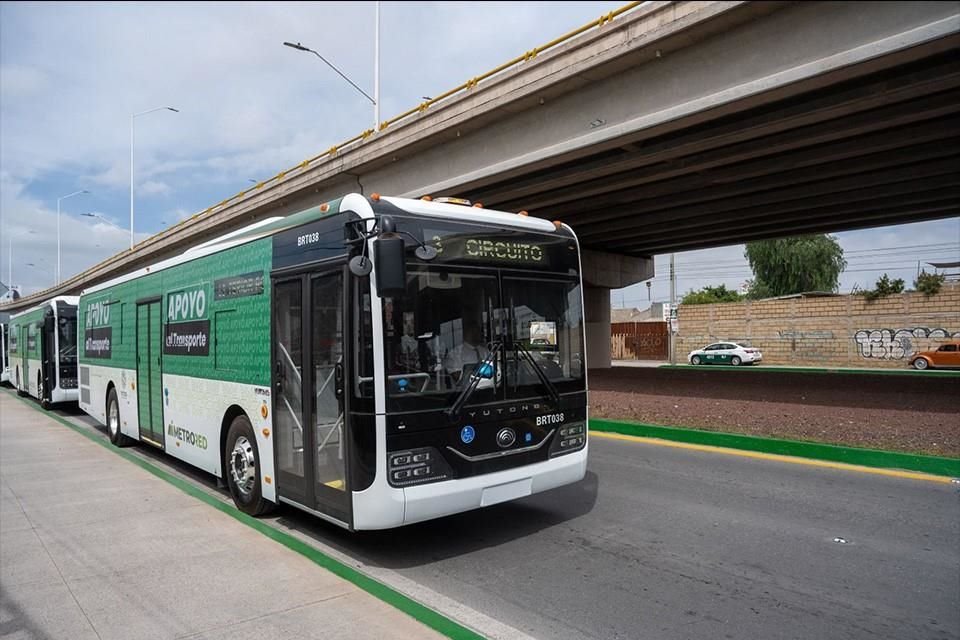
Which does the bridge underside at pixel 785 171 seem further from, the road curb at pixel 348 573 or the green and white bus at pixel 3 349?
the green and white bus at pixel 3 349

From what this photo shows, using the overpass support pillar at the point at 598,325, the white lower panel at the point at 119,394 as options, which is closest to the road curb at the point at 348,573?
the white lower panel at the point at 119,394

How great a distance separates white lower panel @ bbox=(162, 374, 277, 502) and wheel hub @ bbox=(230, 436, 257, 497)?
0.33 m

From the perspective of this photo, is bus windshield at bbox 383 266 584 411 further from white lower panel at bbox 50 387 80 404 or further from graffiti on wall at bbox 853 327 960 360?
graffiti on wall at bbox 853 327 960 360

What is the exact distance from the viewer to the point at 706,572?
5215 millimetres

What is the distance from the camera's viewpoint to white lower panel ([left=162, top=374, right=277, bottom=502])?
656cm

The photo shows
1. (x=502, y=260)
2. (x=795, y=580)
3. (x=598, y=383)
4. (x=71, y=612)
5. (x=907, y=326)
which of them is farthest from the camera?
(x=907, y=326)

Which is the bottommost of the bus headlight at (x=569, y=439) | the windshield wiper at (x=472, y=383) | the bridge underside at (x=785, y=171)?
the bus headlight at (x=569, y=439)

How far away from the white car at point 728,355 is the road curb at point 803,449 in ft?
91.2

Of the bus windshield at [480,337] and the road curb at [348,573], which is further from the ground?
the bus windshield at [480,337]

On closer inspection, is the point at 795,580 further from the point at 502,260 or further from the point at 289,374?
the point at 289,374

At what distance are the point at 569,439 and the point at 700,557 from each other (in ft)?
4.93

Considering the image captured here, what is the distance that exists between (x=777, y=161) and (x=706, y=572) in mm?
12718

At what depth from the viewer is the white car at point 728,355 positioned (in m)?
37.5

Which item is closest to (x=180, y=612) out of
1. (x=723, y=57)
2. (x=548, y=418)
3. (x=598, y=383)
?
(x=548, y=418)
